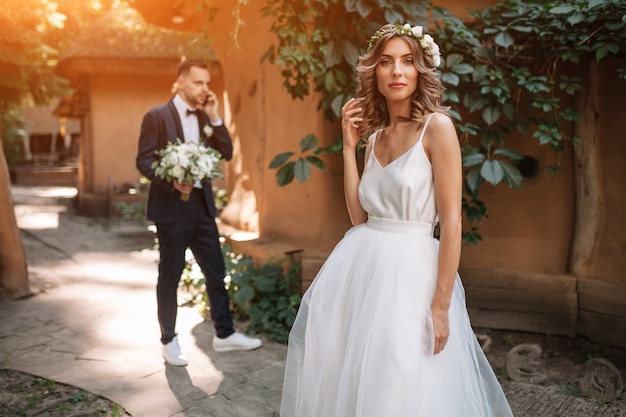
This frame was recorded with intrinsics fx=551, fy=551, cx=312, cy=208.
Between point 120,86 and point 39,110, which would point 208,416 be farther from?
point 39,110

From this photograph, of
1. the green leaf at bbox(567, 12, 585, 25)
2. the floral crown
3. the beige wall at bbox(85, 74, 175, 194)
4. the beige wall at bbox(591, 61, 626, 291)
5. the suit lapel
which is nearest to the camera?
the floral crown

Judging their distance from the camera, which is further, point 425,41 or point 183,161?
point 183,161

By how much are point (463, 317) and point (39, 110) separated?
2978cm

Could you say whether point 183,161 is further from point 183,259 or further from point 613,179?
point 613,179

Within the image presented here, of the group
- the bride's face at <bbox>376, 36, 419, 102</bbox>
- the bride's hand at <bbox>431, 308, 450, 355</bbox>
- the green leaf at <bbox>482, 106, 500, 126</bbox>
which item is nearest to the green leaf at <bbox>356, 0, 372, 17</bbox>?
the green leaf at <bbox>482, 106, 500, 126</bbox>

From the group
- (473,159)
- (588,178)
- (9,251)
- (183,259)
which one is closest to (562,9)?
(473,159)

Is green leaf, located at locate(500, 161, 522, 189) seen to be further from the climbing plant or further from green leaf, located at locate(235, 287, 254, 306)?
green leaf, located at locate(235, 287, 254, 306)

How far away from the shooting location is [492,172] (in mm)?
3529

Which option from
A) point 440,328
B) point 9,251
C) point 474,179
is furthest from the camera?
point 9,251

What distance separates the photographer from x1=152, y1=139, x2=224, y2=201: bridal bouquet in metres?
3.59

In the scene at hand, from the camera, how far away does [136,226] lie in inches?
432

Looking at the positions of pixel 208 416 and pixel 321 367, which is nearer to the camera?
pixel 321 367

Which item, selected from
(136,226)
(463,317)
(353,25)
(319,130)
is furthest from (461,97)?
(136,226)

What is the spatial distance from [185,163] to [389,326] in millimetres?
2046
